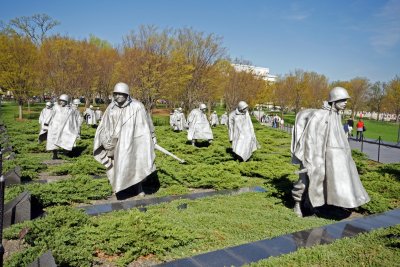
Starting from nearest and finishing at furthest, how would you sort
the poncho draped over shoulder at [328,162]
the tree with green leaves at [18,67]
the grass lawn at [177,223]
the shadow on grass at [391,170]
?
1. the grass lawn at [177,223]
2. the poncho draped over shoulder at [328,162]
3. the shadow on grass at [391,170]
4. the tree with green leaves at [18,67]

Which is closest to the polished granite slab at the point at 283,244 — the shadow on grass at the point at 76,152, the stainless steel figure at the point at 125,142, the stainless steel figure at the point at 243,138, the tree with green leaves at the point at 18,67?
the stainless steel figure at the point at 125,142

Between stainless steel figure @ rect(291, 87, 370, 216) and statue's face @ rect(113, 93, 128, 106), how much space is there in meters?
3.79

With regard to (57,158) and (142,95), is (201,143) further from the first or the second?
(142,95)

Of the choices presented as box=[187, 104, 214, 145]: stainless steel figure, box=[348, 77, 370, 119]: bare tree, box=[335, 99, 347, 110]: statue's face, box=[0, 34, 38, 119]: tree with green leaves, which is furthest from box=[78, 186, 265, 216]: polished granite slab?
box=[348, 77, 370, 119]: bare tree

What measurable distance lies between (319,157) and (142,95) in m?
26.6

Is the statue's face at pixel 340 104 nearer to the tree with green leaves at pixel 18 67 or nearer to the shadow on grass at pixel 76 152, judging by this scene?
the shadow on grass at pixel 76 152

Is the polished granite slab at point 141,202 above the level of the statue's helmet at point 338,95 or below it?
below

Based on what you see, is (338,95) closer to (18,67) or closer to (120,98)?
(120,98)

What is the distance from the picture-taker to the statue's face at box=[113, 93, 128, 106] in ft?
25.1

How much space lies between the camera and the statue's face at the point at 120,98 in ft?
25.1

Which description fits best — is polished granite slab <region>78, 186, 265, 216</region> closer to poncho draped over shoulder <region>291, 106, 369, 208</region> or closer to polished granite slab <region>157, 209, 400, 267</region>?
polished granite slab <region>157, 209, 400, 267</region>

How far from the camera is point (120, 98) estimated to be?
25.2 ft

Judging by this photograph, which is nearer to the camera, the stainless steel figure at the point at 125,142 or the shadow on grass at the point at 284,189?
the stainless steel figure at the point at 125,142

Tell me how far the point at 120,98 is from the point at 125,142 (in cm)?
97
